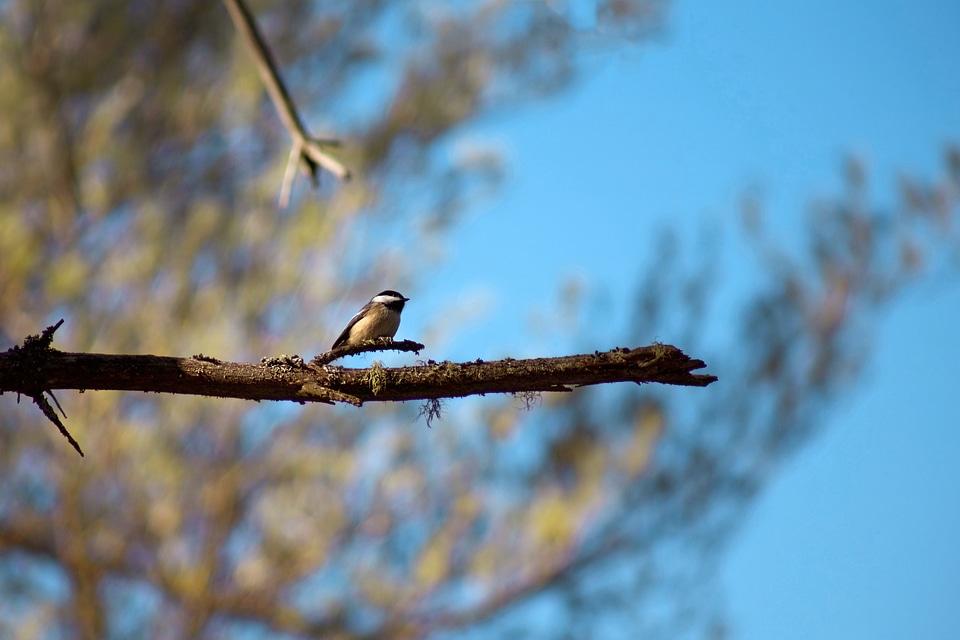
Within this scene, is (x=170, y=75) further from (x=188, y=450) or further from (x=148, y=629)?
(x=148, y=629)

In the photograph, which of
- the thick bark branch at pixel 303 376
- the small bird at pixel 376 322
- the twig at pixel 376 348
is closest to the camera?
the thick bark branch at pixel 303 376

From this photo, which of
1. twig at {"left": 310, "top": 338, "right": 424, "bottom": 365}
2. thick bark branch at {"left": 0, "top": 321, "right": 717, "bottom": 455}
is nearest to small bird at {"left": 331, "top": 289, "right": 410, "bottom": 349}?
twig at {"left": 310, "top": 338, "right": 424, "bottom": 365}

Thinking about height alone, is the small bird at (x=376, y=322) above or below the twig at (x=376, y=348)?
above

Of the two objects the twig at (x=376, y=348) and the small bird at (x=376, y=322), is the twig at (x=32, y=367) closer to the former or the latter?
the twig at (x=376, y=348)

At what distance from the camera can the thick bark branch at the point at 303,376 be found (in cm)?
183

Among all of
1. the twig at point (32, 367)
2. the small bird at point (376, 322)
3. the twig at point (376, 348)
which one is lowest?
the twig at point (32, 367)

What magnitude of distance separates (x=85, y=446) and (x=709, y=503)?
12.5ft

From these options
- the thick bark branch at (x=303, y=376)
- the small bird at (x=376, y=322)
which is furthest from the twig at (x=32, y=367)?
the small bird at (x=376, y=322)

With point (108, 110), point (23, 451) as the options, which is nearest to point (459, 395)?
point (23, 451)

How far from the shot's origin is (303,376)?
1.92 m

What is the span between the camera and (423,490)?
5.93m

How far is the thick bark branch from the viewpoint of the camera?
1835mm

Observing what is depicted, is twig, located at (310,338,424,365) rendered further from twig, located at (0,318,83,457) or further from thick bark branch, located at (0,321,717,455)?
twig, located at (0,318,83,457)

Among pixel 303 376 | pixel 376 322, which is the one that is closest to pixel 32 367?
pixel 303 376
